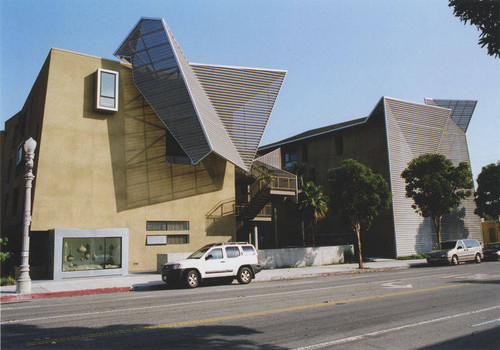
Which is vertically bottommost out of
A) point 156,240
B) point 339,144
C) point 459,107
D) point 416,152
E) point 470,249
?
point 470,249

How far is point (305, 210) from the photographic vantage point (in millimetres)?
33969

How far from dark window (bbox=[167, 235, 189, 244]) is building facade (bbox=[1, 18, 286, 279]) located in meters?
0.07

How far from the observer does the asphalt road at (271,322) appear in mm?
7051

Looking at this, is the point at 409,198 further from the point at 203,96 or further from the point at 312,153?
the point at 203,96

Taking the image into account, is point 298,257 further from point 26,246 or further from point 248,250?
point 26,246

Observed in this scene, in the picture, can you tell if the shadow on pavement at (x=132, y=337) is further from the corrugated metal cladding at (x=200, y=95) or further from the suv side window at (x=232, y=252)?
the corrugated metal cladding at (x=200, y=95)

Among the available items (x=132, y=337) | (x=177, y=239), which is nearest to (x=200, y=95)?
(x=177, y=239)

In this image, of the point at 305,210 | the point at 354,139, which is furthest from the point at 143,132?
the point at 354,139

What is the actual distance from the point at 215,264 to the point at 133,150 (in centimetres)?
1381

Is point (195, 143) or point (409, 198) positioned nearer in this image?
point (195, 143)

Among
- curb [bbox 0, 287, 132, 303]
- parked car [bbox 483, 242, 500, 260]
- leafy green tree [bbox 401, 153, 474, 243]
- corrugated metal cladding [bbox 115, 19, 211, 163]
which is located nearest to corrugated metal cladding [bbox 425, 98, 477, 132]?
leafy green tree [bbox 401, 153, 474, 243]

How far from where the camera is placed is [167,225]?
2936 cm

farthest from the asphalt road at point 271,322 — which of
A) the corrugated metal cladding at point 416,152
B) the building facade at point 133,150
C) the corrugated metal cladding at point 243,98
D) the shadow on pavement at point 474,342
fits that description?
the corrugated metal cladding at point 416,152

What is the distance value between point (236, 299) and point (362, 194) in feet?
53.6
